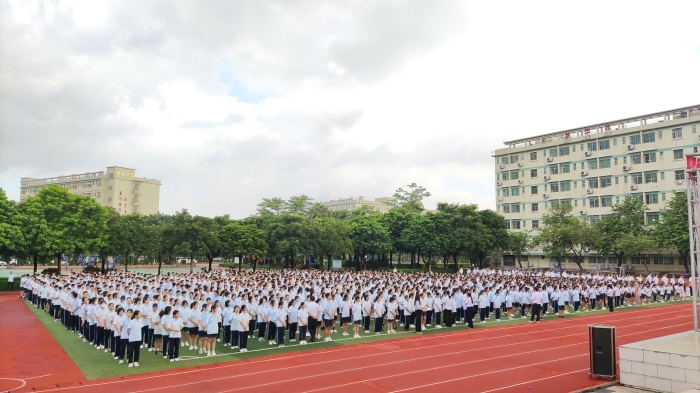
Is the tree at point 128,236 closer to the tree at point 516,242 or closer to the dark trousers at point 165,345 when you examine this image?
the dark trousers at point 165,345

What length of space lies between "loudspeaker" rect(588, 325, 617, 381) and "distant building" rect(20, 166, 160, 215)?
77.5 m

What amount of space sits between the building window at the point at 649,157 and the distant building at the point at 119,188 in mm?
68181

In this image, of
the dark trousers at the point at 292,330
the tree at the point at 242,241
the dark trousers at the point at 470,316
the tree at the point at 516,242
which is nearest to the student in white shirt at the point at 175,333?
the dark trousers at the point at 292,330

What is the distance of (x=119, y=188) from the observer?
7888cm

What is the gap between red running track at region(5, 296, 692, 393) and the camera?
8977 millimetres

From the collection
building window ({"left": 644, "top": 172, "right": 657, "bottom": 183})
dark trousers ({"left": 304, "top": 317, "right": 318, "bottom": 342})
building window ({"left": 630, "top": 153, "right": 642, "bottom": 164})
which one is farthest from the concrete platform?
building window ({"left": 630, "top": 153, "right": 642, "bottom": 164})

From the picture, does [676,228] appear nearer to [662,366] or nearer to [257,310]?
[662,366]

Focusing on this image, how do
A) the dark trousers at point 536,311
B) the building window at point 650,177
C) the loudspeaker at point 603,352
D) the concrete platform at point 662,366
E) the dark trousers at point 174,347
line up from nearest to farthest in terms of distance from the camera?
the concrete platform at point 662,366 < the loudspeaker at point 603,352 < the dark trousers at point 174,347 < the dark trousers at point 536,311 < the building window at point 650,177

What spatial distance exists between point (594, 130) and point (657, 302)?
28.6 meters

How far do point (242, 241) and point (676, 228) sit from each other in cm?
3214

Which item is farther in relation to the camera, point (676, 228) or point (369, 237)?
point (369, 237)

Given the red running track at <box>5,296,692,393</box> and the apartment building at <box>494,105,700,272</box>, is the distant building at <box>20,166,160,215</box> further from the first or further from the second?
the red running track at <box>5,296,692,393</box>

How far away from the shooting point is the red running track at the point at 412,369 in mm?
8977

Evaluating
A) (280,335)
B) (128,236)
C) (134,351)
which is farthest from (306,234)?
(134,351)
